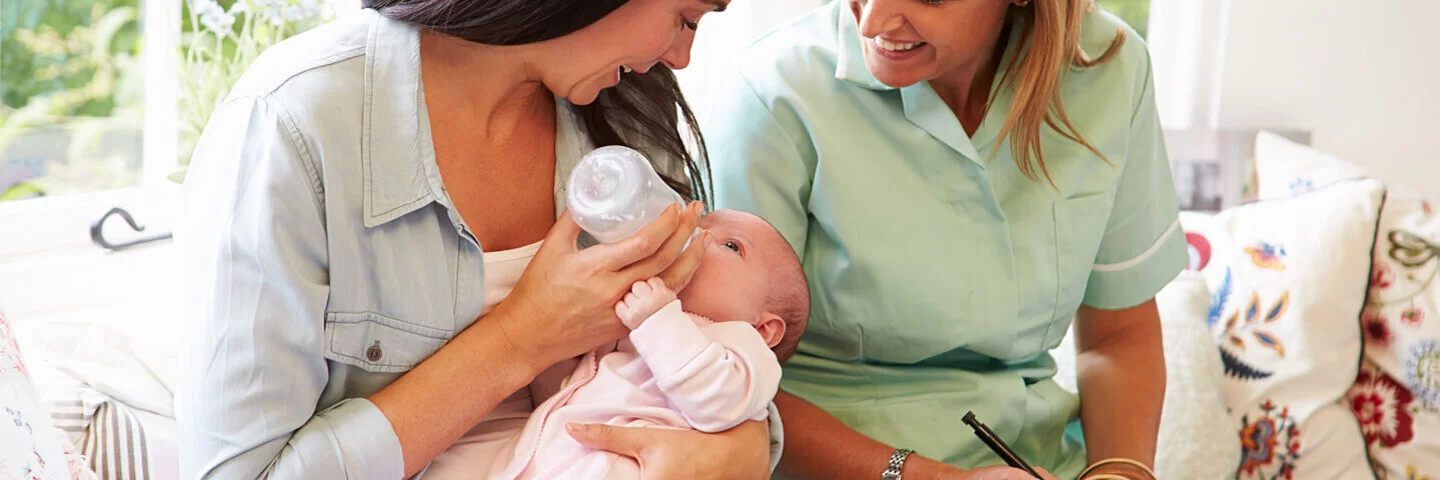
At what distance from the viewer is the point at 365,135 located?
48.6 inches

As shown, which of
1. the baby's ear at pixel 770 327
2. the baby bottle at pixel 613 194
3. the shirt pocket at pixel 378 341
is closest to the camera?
the shirt pocket at pixel 378 341

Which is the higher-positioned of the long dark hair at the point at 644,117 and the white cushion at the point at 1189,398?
the long dark hair at the point at 644,117

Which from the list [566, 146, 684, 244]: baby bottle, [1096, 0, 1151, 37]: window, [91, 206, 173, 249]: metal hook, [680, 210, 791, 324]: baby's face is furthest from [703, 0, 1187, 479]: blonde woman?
[1096, 0, 1151, 37]: window

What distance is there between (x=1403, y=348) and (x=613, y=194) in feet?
5.47

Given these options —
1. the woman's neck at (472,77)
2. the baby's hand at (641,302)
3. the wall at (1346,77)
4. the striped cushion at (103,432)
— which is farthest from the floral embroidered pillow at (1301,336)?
the striped cushion at (103,432)

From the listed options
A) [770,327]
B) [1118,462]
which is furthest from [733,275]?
[1118,462]

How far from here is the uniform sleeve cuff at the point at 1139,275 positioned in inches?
72.1

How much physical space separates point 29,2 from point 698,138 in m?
1.25

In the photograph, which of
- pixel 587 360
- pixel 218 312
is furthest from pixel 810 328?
pixel 218 312

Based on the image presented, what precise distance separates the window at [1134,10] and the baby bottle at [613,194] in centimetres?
219

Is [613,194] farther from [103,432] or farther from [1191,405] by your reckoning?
[1191,405]

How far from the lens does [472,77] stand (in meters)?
1.36

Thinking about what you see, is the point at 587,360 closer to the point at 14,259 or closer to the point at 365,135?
the point at 365,135

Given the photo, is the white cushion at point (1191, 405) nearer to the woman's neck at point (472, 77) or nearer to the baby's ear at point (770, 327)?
the baby's ear at point (770, 327)
